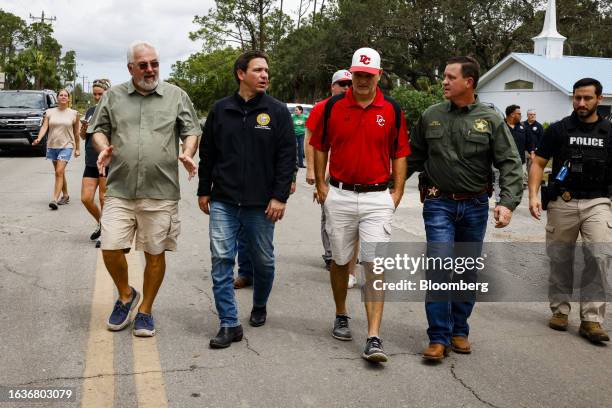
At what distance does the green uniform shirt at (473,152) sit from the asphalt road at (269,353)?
112 centimetres

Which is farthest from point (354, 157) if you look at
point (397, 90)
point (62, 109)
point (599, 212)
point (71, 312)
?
point (397, 90)

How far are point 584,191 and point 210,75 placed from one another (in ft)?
202

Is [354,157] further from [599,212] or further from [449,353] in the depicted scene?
[599,212]

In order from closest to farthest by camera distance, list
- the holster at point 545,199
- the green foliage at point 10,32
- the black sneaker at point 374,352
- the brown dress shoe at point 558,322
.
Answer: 1. the black sneaker at point 374,352
2. the brown dress shoe at point 558,322
3. the holster at point 545,199
4. the green foliage at point 10,32

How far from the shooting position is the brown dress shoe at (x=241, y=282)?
620cm

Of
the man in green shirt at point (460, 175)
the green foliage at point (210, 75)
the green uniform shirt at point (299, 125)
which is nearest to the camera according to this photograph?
the man in green shirt at point (460, 175)

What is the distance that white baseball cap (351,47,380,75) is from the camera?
14.6 ft

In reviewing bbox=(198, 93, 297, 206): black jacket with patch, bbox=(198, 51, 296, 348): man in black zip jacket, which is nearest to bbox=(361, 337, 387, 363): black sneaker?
bbox=(198, 51, 296, 348): man in black zip jacket

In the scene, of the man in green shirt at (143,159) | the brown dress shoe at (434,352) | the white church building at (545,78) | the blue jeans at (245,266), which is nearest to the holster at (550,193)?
the brown dress shoe at (434,352)

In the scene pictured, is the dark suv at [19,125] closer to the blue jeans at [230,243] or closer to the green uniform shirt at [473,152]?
the blue jeans at [230,243]

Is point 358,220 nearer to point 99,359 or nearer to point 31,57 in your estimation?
point 99,359

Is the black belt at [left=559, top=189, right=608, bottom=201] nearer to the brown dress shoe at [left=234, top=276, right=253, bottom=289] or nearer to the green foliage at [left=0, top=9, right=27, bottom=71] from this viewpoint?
the brown dress shoe at [left=234, top=276, right=253, bottom=289]

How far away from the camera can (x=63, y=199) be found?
11211 millimetres

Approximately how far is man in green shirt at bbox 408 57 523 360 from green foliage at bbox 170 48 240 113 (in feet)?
183
